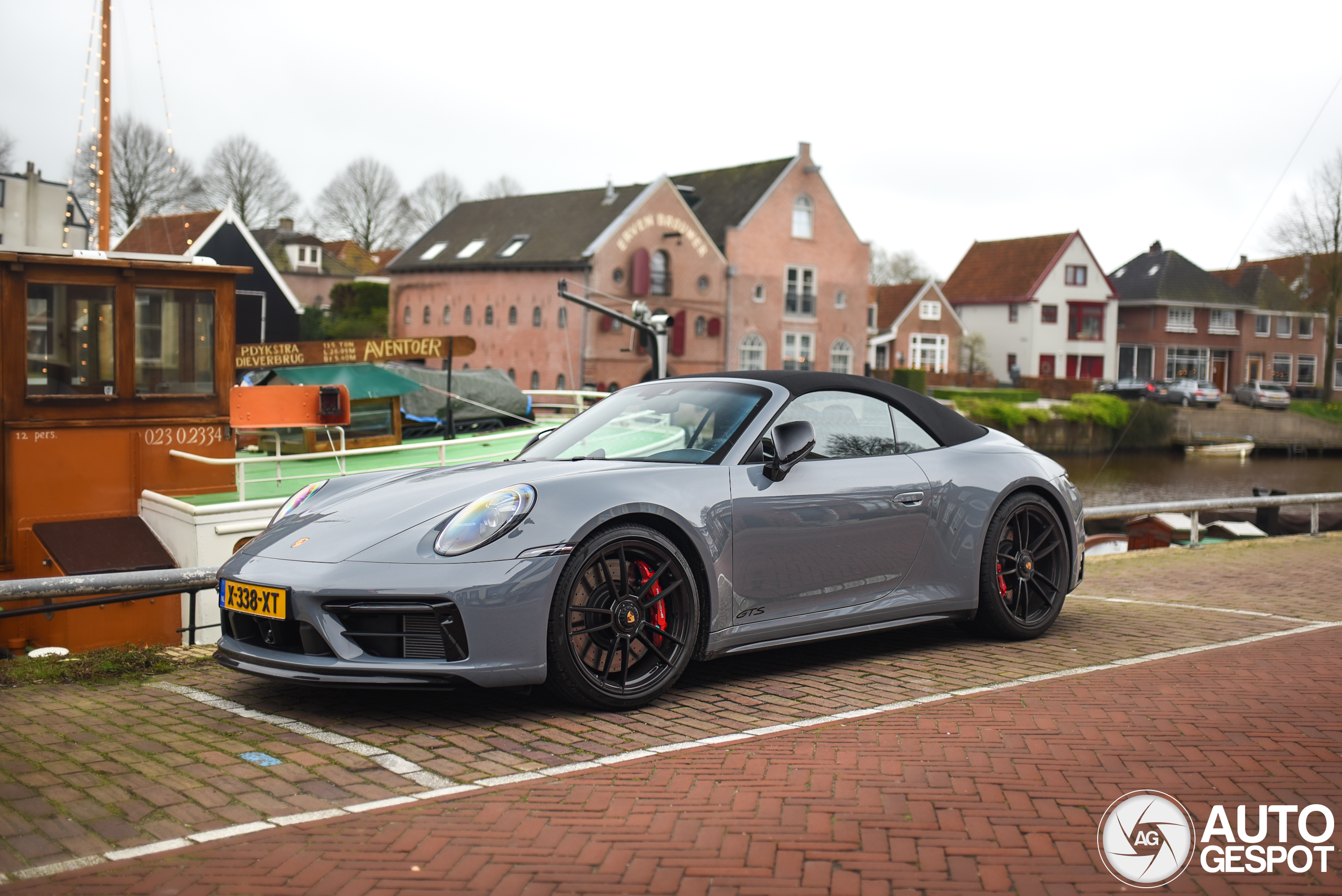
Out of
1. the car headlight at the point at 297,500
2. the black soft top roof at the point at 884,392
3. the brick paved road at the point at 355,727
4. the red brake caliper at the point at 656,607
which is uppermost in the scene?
the black soft top roof at the point at 884,392

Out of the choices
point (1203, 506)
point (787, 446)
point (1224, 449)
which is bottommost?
point (1224, 449)

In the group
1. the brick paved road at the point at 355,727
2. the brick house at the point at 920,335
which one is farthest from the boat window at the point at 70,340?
the brick house at the point at 920,335

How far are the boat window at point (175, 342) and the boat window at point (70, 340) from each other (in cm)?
28

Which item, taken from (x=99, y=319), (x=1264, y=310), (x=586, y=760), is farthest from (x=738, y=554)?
(x=1264, y=310)

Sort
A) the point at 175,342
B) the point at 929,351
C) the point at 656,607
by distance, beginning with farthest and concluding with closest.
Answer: the point at 929,351, the point at 175,342, the point at 656,607

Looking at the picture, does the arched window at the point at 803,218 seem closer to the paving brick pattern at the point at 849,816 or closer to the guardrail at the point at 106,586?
the guardrail at the point at 106,586

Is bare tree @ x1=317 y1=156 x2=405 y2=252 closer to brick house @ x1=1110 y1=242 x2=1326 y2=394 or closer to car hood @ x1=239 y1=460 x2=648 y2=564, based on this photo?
brick house @ x1=1110 y1=242 x2=1326 y2=394

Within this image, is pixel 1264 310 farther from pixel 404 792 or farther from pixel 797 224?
pixel 404 792

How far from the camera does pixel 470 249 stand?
2079 inches

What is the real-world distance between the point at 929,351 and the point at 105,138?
5380 cm

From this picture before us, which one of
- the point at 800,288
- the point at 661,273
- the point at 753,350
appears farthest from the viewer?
the point at 800,288

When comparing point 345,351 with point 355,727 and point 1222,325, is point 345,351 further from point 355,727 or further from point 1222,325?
point 1222,325

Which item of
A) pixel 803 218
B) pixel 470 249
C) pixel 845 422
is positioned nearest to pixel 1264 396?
pixel 803 218

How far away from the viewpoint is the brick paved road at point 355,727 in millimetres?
3557
